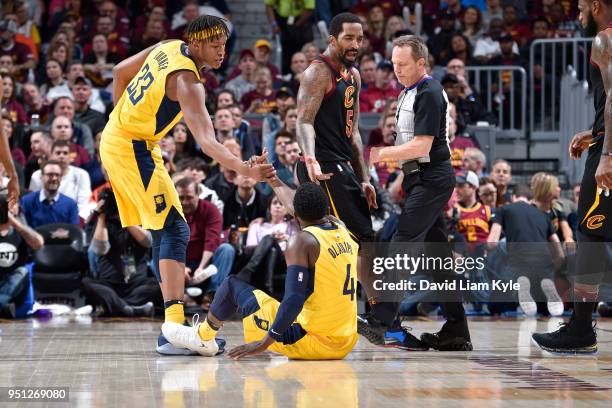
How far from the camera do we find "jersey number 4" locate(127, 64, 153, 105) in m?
6.30

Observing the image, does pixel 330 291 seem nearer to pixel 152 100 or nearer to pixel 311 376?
pixel 311 376

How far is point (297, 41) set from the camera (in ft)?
51.3

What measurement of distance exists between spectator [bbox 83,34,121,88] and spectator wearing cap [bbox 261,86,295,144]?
2.56 m

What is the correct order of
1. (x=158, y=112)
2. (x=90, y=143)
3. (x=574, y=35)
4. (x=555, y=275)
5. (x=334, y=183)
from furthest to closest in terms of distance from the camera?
1. (x=574, y=35)
2. (x=90, y=143)
3. (x=555, y=275)
4. (x=334, y=183)
5. (x=158, y=112)

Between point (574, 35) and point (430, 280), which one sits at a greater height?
point (574, 35)

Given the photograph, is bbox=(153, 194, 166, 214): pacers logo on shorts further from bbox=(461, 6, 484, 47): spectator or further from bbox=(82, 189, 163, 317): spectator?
bbox=(461, 6, 484, 47): spectator

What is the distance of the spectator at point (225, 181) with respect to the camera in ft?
36.1

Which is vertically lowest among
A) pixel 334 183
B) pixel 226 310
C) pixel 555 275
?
pixel 555 275

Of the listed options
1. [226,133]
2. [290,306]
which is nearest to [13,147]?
[226,133]

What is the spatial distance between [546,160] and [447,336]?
311 inches

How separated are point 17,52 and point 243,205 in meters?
5.00

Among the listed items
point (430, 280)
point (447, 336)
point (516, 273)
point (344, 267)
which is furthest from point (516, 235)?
point (344, 267)

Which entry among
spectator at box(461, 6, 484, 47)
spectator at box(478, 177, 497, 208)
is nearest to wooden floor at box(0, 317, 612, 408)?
spectator at box(478, 177, 497, 208)

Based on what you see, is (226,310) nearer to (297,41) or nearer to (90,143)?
(90,143)
